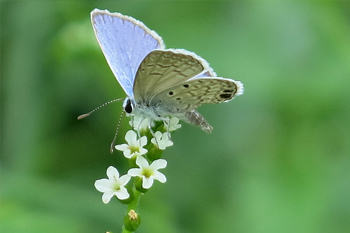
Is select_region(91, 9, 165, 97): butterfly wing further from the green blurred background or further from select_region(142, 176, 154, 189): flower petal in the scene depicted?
the green blurred background

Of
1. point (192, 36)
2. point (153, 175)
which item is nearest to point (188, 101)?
point (153, 175)

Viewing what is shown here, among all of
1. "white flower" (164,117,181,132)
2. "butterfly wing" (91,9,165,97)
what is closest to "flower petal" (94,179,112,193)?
"white flower" (164,117,181,132)

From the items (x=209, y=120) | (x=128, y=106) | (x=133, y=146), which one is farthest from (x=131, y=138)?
(x=209, y=120)

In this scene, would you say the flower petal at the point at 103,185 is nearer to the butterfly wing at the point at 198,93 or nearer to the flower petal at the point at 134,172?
the flower petal at the point at 134,172

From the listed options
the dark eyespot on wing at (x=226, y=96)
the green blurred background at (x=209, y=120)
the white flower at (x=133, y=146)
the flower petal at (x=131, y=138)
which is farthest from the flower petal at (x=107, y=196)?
the green blurred background at (x=209, y=120)

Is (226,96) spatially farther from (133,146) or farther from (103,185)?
(103,185)
